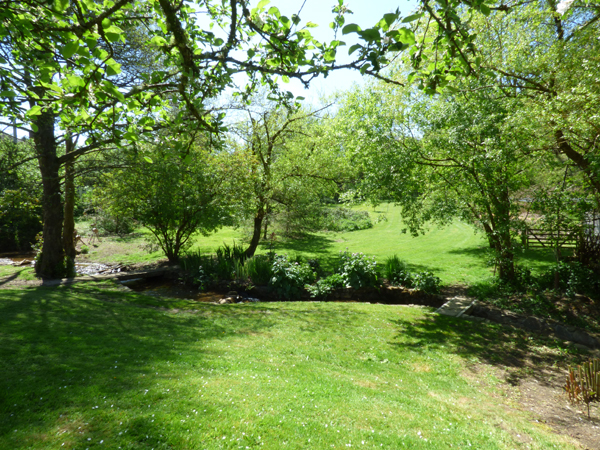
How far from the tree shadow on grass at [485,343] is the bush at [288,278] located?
3.63 metres

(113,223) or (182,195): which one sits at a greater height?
(182,195)

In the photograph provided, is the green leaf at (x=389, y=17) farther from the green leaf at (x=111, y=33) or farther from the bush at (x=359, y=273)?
the bush at (x=359, y=273)

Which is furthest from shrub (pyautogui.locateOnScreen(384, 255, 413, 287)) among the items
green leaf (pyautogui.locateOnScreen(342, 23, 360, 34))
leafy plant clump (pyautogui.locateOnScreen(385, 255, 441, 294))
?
green leaf (pyautogui.locateOnScreen(342, 23, 360, 34))

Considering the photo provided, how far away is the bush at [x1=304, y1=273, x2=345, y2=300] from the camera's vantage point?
1006 centimetres

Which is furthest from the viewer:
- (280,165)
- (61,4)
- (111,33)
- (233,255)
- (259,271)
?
(280,165)

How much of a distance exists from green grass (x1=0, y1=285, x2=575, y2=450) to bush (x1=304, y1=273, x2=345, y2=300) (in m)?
2.56

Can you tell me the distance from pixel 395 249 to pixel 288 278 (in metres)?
8.15

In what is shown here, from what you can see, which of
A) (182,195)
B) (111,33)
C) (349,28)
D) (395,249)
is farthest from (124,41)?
(395,249)

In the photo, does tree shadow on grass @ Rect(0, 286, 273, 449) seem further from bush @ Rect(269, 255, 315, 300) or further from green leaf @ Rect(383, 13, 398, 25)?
green leaf @ Rect(383, 13, 398, 25)

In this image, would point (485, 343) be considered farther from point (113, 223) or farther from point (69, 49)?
point (113, 223)

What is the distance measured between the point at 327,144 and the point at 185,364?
11.9 m

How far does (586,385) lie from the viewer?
4477 mm

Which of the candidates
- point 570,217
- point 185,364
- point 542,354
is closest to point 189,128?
point 185,364

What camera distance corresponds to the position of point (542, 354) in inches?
247
